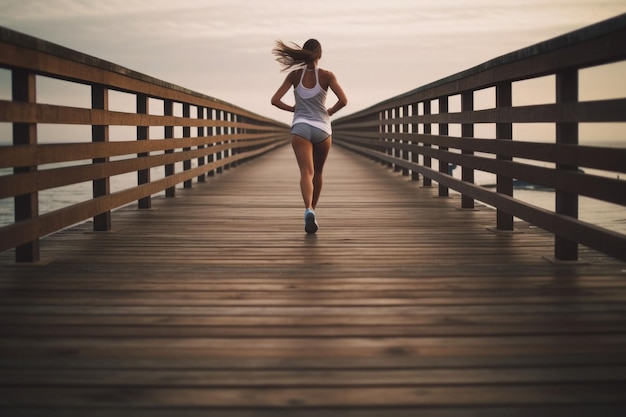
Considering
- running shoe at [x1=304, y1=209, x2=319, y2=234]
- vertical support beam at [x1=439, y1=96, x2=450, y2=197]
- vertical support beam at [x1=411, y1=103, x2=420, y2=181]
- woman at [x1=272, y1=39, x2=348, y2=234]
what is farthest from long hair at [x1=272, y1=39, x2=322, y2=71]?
vertical support beam at [x1=411, y1=103, x2=420, y2=181]

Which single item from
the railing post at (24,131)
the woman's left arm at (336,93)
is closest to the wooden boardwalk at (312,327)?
the railing post at (24,131)

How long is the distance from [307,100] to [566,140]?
2393 mm

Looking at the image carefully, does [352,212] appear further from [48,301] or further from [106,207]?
[48,301]

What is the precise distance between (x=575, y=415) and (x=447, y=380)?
0.43 meters

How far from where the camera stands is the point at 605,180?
3738 millimetres

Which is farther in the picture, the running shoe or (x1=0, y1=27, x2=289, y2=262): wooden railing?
the running shoe

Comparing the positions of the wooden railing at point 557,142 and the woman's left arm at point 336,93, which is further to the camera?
the woman's left arm at point 336,93

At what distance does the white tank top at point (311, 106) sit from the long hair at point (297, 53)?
105mm

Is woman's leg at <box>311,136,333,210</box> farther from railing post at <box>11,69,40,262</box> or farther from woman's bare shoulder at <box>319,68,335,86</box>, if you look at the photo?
railing post at <box>11,69,40,262</box>

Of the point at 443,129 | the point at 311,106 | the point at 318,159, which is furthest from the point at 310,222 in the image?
the point at 443,129

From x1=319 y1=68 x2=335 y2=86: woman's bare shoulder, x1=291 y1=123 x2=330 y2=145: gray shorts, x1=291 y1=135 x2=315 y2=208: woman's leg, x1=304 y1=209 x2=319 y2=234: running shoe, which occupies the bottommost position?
x1=304 y1=209 x2=319 y2=234: running shoe

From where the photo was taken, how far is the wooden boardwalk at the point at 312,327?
7.48ft

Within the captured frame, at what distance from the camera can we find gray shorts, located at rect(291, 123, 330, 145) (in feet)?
20.1

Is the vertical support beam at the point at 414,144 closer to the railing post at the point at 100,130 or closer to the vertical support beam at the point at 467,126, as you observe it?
the vertical support beam at the point at 467,126
